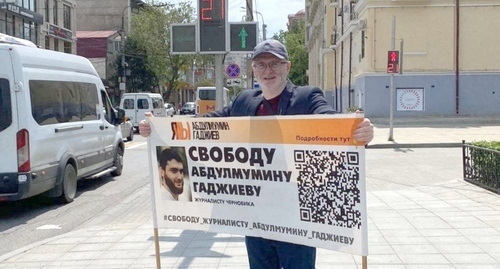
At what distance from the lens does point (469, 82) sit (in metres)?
29.9

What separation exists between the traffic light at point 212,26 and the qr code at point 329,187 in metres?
4.11

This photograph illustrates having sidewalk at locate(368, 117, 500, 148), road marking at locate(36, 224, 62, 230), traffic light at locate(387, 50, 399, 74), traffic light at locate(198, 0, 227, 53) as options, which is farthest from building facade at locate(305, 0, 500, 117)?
A: road marking at locate(36, 224, 62, 230)

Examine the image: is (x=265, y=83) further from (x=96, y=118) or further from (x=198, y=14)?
(x=96, y=118)

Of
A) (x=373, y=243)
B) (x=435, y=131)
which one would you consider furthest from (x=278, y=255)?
(x=435, y=131)

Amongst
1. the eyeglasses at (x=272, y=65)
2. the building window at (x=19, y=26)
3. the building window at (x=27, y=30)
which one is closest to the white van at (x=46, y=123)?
the eyeglasses at (x=272, y=65)

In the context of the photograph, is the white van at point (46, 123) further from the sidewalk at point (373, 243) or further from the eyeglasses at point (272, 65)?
the eyeglasses at point (272, 65)

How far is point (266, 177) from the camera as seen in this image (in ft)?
12.8

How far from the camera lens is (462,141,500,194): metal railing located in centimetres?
923

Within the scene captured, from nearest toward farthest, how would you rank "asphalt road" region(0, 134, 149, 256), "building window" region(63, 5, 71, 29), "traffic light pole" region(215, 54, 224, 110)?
"traffic light pole" region(215, 54, 224, 110) → "asphalt road" region(0, 134, 149, 256) → "building window" region(63, 5, 71, 29)

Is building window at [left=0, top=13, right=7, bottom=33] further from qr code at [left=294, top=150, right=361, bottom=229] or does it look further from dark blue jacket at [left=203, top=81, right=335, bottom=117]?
qr code at [left=294, top=150, right=361, bottom=229]

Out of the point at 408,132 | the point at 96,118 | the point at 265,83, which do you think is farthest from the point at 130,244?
the point at 408,132

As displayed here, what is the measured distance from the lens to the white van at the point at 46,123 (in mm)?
8531

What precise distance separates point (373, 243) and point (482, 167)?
4.39m

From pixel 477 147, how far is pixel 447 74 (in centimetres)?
2092
